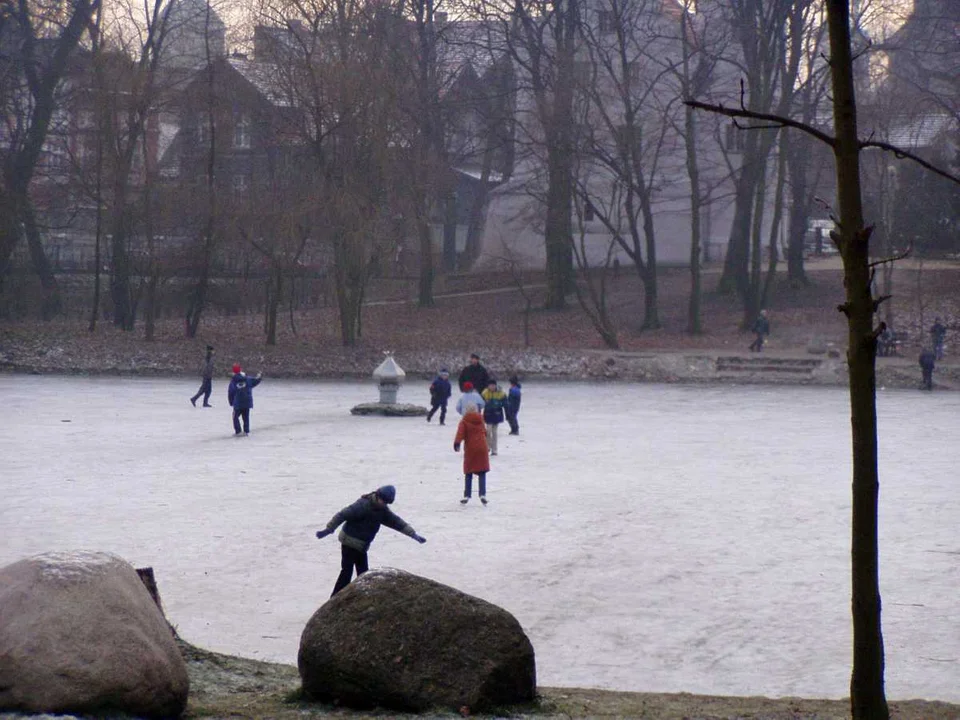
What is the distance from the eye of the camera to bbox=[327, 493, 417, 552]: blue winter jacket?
37.5 feet

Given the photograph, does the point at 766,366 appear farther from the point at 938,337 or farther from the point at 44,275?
the point at 44,275

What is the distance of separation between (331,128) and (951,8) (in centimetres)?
2416

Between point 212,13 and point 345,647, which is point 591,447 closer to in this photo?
point 345,647

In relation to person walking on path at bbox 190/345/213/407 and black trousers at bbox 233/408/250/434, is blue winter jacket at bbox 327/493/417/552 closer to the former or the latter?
black trousers at bbox 233/408/250/434

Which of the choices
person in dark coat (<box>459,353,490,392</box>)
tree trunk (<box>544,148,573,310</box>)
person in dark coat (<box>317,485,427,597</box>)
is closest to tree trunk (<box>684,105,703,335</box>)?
tree trunk (<box>544,148,573,310</box>)

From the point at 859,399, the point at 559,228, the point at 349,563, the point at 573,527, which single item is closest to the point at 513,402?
the point at 573,527

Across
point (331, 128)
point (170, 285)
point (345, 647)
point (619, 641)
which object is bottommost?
point (619, 641)

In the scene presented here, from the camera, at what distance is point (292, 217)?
40625 millimetres

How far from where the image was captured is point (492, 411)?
22125 mm

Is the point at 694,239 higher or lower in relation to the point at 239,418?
higher

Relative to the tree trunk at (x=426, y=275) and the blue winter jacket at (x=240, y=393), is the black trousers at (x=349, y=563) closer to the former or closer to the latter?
the blue winter jacket at (x=240, y=393)

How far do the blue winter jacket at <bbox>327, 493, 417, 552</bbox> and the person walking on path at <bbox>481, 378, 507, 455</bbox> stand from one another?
10.6 metres

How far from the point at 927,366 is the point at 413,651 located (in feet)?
101

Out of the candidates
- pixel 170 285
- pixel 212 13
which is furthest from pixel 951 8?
pixel 170 285
